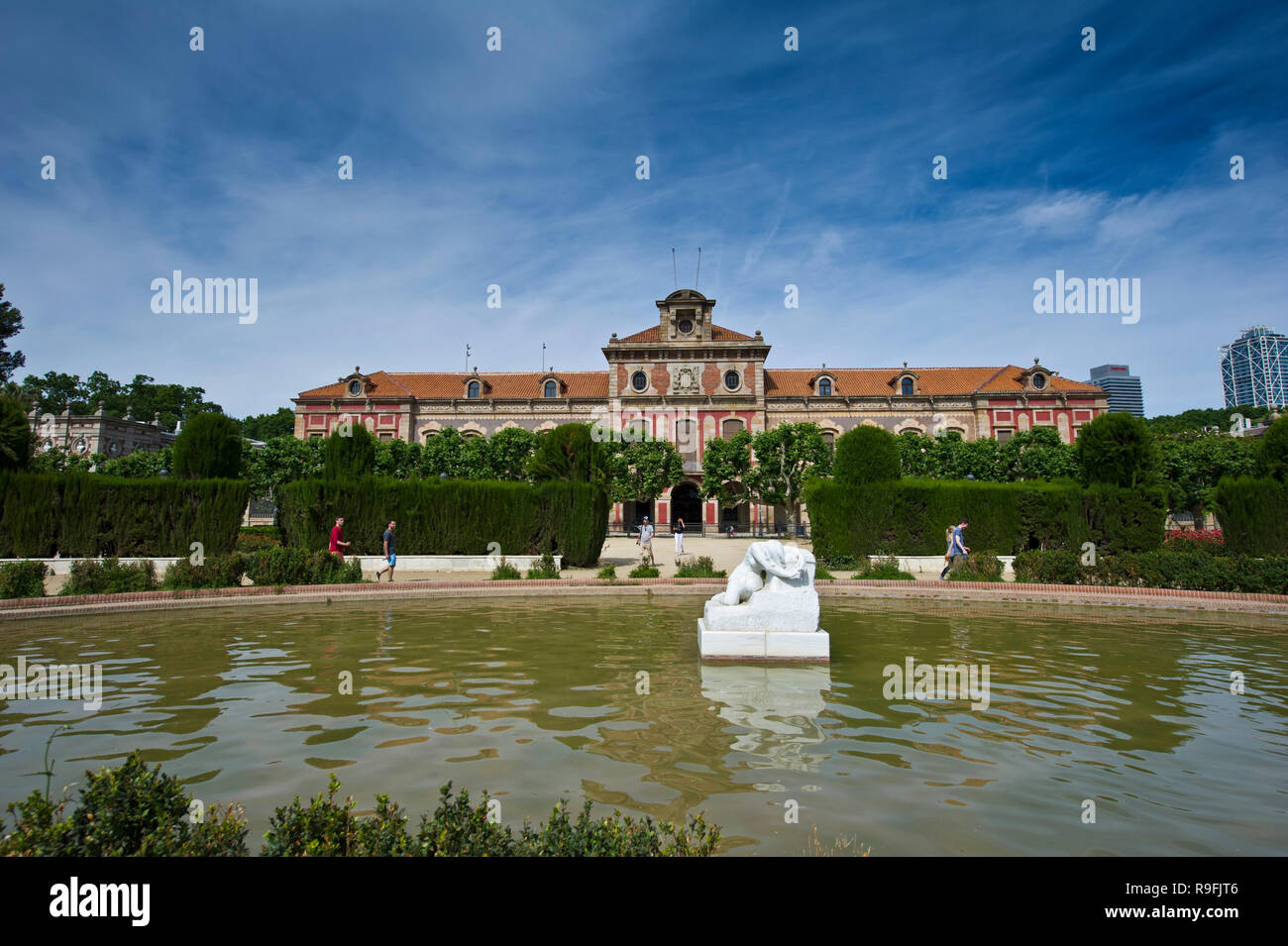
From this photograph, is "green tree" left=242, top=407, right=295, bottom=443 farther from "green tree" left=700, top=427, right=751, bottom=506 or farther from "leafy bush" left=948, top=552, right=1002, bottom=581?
"leafy bush" left=948, top=552, right=1002, bottom=581

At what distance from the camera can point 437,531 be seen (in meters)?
18.8

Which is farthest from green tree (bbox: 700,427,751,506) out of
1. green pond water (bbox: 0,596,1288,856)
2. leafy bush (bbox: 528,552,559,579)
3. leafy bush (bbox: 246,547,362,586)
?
green pond water (bbox: 0,596,1288,856)

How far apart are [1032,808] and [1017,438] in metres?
40.2

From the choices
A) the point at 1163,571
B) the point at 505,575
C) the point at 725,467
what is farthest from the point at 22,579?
the point at 725,467

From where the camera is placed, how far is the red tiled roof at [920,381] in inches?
1788

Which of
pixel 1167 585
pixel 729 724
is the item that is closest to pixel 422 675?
pixel 729 724

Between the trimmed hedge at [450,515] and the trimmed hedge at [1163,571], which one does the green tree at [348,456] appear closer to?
the trimmed hedge at [450,515]

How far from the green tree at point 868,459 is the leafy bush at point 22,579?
1881 centimetres

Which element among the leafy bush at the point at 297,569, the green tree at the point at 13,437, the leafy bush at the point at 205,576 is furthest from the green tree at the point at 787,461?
the green tree at the point at 13,437

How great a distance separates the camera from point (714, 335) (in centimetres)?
4616

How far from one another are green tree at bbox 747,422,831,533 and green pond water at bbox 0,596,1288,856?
2696 cm

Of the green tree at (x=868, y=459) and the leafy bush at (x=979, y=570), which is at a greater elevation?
the green tree at (x=868, y=459)

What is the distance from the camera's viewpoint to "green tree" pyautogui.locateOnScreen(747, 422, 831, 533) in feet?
120
